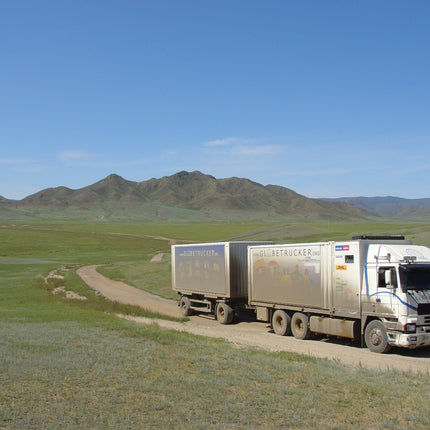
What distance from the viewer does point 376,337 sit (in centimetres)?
1706

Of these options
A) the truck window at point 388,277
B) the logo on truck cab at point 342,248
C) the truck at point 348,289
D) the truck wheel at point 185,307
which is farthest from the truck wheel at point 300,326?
the truck wheel at point 185,307

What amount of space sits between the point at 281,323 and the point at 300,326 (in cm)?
128

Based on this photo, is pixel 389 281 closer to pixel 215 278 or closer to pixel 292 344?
pixel 292 344

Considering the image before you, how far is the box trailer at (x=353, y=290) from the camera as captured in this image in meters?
16.4

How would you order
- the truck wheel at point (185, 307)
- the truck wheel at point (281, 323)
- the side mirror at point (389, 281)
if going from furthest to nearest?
the truck wheel at point (185, 307) < the truck wheel at point (281, 323) < the side mirror at point (389, 281)

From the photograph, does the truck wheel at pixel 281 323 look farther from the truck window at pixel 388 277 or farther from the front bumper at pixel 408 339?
the front bumper at pixel 408 339

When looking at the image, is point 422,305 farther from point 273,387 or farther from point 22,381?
point 22,381

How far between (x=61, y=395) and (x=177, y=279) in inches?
819

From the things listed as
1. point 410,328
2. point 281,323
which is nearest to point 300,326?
point 281,323

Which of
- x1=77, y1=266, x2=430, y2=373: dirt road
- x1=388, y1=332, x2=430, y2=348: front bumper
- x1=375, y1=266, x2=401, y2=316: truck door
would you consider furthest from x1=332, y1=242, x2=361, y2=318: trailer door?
x1=388, y1=332, x2=430, y2=348: front bumper

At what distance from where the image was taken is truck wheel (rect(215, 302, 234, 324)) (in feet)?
83.3

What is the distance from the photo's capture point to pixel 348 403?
986 centimetres

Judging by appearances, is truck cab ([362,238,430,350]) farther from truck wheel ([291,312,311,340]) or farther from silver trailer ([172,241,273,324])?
silver trailer ([172,241,273,324])

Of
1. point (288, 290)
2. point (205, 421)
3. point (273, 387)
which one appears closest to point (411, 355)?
point (288, 290)
